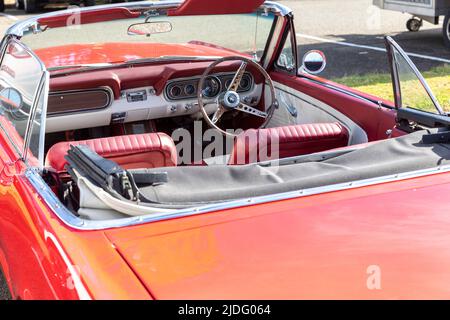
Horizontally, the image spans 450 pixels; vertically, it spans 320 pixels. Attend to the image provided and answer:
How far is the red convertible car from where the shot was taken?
5.70 ft

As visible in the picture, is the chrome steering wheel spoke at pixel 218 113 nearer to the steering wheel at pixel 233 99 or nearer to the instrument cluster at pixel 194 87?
the steering wheel at pixel 233 99

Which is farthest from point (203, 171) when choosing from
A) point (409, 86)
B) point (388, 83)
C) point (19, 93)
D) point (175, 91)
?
point (388, 83)

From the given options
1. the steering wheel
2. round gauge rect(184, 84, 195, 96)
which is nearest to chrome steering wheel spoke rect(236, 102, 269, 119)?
the steering wheel

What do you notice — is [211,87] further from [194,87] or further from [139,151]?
[139,151]

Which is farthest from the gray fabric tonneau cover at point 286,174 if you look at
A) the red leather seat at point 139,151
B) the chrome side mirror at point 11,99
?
the chrome side mirror at point 11,99

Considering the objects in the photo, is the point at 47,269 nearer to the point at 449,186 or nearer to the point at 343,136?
the point at 449,186

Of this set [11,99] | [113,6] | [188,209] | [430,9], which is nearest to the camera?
[188,209]

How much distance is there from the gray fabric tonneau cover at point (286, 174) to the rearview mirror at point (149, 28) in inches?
63.4

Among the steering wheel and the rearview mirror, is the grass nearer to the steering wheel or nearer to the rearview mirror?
the steering wheel

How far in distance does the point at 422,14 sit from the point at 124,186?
27.2ft

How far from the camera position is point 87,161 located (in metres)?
2.22

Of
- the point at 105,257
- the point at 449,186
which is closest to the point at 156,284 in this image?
the point at 105,257

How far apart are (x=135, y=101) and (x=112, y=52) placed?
0.36 meters

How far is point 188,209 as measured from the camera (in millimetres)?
2029
